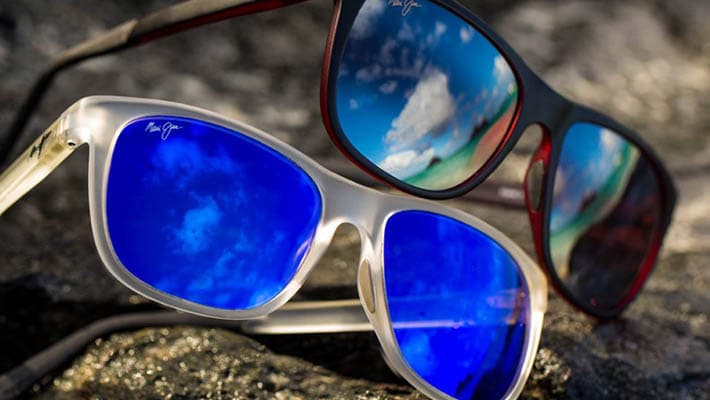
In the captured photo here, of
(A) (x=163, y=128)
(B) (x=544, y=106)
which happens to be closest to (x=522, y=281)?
(B) (x=544, y=106)

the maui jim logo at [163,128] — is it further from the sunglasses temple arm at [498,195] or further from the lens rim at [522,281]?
the sunglasses temple arm at [498,195]

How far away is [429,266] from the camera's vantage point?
0.82 m

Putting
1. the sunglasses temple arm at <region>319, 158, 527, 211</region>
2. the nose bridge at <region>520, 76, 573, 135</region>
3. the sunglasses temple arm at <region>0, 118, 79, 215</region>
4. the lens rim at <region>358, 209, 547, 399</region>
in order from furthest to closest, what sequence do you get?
the sunglasses temple arm at <region>319, 158, 527, 211</region>
the nose bridge at <region>520, 76, 573, 135</region>
the lens rim at <region>358, 209, 547, 399</region>
the sunglasses temple arm at <region>0, 118, 79, 215</region>

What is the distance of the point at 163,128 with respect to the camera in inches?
27.8

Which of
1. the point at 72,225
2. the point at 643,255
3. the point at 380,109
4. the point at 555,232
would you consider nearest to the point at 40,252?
the point at 72,225

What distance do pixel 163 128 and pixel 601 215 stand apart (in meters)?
0.64

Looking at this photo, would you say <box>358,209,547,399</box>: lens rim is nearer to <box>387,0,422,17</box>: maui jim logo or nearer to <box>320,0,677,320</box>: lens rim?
<box>320,0,677,320</box>: lens rim

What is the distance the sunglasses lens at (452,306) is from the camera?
2.61ft

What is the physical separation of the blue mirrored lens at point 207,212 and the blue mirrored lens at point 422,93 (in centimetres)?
10

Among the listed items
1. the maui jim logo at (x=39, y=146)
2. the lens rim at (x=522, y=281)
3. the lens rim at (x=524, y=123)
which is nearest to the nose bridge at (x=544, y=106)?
the lens rim at (x=524, y=123)

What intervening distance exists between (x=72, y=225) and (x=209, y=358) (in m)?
0.37

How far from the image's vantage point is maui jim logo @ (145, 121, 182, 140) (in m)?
0.70

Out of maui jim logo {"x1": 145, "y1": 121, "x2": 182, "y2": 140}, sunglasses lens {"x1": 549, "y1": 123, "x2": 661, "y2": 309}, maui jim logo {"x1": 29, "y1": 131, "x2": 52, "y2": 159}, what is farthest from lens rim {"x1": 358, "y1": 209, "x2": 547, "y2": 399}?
maui jim logo {"x1": 29, "y1": 131, "x2": 52, "y2": 159}

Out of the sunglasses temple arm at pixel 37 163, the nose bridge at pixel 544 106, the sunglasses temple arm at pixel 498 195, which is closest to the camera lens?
the sunglasses temple arm at pixel 37 163
